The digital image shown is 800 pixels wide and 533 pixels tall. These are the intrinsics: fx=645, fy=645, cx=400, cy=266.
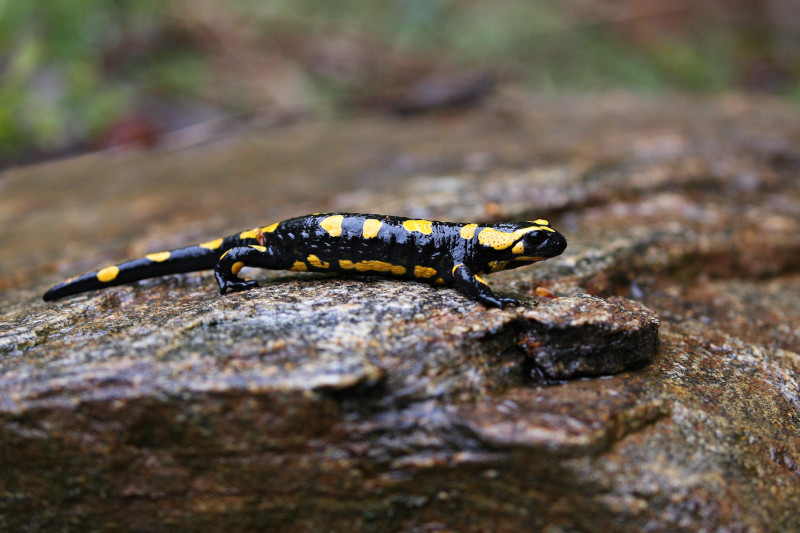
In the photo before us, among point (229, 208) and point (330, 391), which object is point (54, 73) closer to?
point (229, 208)

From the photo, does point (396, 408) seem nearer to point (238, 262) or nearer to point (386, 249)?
point (386, 249)

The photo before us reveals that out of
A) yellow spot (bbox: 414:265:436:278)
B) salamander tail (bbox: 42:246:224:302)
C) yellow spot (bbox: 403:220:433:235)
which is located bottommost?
yellow spot (bbox: 414:265:436:278)

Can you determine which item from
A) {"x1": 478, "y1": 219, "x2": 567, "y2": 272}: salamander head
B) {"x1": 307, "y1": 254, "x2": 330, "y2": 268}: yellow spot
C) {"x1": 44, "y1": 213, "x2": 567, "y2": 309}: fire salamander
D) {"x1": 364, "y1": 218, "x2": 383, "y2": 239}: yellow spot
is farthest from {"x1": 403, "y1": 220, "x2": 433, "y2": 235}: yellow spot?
{"x1": 307, "y1": 254, "x2": 330, "y2": 268}: yellow spot

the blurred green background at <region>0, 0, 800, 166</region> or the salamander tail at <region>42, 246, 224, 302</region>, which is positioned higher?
the blurred green background at <region>0, 0, 800, 166</region>

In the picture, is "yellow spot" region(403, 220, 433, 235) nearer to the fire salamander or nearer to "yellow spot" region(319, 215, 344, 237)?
the fire salamander

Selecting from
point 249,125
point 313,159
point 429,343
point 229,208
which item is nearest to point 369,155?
point 313,159

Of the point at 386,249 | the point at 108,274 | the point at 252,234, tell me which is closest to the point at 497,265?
the point at 386,249
